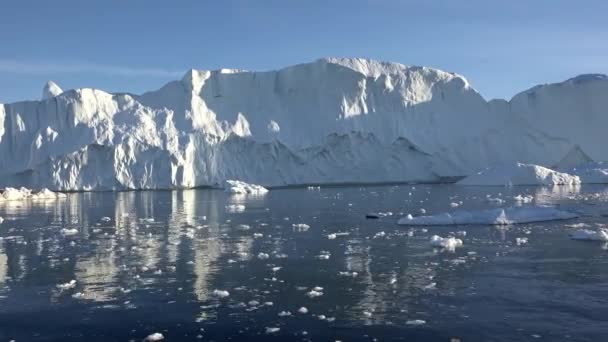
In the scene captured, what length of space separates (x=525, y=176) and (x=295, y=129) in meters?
15.3

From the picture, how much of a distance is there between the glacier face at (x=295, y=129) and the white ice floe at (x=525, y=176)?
618cm

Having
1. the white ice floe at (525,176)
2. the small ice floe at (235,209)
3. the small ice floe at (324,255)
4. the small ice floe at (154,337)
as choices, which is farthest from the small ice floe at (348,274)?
the white ice floe at (525,176)

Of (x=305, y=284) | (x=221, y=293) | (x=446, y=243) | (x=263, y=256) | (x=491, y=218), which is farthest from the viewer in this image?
(x=491, y=218)

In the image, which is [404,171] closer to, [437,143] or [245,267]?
[437,143]

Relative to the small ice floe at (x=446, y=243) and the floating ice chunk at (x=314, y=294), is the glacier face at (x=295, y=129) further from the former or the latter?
the floating ice chunk at (x=314, y=294)

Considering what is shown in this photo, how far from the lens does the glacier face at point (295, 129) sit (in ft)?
126

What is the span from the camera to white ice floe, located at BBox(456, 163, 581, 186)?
33406 millimetres

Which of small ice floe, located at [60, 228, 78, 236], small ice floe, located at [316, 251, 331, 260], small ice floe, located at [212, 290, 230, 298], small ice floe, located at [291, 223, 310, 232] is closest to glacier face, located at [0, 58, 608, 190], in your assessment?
small ice floe, located at [60, 228, 78, 236]

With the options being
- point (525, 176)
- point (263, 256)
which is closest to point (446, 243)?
point (263, 256)

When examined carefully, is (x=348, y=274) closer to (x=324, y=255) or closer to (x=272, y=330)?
(x=324, y=255)

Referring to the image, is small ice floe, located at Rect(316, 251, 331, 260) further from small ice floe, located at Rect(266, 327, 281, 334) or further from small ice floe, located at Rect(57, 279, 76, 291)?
small ice floe, located at Rect(266, 327, 281, 334)

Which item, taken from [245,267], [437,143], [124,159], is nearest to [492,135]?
[437,143]

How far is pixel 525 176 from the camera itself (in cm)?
3416

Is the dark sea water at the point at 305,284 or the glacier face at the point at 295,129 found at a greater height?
the glacier face at the point at 295,129
